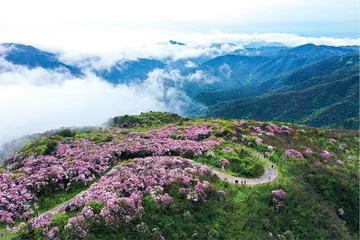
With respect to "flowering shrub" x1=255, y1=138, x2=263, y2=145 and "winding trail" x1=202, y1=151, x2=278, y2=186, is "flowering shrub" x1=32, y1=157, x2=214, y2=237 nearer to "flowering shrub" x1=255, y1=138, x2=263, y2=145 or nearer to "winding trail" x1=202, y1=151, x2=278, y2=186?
"winding trail" x1=202, y1=151, x2=278, y2=186

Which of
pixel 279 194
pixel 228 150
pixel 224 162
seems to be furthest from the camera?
pixel 228 150

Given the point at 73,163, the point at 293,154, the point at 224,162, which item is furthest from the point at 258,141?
the point at 73,163

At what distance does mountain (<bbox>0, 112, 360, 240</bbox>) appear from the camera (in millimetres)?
27031

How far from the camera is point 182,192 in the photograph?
99.9 feet

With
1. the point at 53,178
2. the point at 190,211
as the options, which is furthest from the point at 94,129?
the point at 190,211

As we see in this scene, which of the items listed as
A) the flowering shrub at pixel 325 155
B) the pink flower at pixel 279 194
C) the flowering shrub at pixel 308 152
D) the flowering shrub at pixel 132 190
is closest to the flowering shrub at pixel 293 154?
the flowering shrub at pixel 308 152

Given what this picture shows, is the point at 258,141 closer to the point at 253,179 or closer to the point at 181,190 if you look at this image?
the point at 253,179

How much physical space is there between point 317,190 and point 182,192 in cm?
1949

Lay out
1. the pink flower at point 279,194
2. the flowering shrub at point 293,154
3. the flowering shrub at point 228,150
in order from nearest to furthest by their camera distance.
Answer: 1. the pink flower at point 279,194
2. the flowering shrub at point 228,150
3. the flowering shrub at point 293,154

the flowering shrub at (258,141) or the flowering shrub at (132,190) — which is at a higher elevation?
the flowering shrub at (132,190)

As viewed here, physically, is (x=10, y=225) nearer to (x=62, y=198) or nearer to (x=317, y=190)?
(x=62, y=198)

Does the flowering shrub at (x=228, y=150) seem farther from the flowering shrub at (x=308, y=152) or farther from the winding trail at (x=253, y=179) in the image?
the flowering shrub at (x=308, y=152)

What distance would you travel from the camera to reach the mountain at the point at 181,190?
2703 cm

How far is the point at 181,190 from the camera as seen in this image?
30656mm
